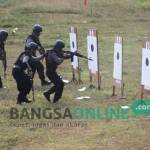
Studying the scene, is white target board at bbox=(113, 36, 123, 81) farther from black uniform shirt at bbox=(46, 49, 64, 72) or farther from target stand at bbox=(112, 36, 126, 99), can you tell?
black uniform shirt at bbox=(46, 49, 64, 72)

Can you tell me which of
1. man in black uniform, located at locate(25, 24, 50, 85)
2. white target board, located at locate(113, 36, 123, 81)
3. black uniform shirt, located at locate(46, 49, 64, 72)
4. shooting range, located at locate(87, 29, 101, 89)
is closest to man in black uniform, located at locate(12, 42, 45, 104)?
black uniform shirt, located at locate(46, 49, 64, 72)

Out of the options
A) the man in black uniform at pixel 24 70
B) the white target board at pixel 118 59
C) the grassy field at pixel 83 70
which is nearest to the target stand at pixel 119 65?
the white target board at pixel 118 59

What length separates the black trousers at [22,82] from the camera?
45.7 ft

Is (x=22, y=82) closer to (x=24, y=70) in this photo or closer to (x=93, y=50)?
(x=24, y=70)

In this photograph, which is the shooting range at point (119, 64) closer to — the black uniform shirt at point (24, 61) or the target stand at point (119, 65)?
the target stand at point (119, 65)

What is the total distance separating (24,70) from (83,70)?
19.4 ft

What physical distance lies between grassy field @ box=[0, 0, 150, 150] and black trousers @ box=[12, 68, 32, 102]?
0.30 m

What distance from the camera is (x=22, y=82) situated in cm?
1398

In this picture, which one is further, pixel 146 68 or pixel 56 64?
pixel 56 64

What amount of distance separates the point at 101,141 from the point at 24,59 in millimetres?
3782

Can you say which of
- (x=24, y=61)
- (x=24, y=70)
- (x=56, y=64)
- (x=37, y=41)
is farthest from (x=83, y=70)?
(x=24, y=61)

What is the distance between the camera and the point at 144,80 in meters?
13.2

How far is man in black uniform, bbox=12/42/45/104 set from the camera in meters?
13.8

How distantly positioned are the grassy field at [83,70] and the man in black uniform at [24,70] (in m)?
0.35
